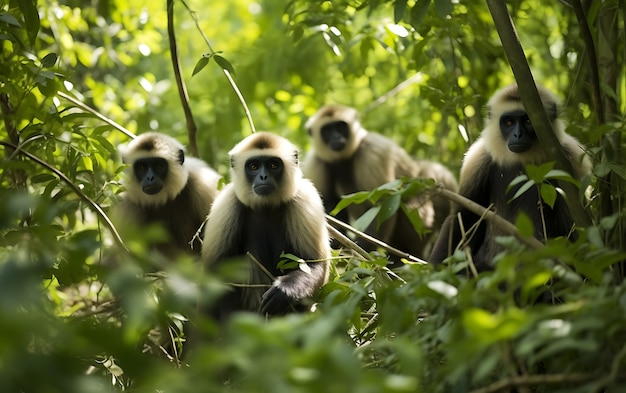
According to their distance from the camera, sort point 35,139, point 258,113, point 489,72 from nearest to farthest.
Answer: point 35,139 → point 489,72 → point 258,113

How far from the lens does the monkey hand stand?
596 centimetres

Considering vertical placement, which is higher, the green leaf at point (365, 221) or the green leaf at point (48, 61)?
the green leaf at point (48, 61)

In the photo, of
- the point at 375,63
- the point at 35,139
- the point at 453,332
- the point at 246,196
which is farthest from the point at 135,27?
the point at 453,332

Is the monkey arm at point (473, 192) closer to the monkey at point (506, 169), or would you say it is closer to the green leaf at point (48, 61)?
the monkey at point (506, 169)

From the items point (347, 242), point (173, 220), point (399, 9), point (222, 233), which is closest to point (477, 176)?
point (347, 242)

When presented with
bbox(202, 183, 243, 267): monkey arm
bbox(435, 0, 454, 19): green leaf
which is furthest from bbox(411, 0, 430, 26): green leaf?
bbox(202, 183, 243, 267): monkey arm

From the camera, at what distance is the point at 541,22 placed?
32.2 feet

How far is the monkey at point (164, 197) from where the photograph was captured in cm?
771

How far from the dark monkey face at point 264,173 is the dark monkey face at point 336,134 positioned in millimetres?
3578

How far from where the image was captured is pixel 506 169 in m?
6.32

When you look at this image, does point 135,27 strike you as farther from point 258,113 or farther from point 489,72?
point 489,72

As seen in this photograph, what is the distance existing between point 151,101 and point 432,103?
4687 millimetres

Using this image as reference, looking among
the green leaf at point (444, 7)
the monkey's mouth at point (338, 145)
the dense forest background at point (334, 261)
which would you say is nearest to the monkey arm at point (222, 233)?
the dense forest background at point (334, 261)

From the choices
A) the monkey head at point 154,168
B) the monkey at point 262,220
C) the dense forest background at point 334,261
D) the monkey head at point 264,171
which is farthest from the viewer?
the monkey head at point 154,168
